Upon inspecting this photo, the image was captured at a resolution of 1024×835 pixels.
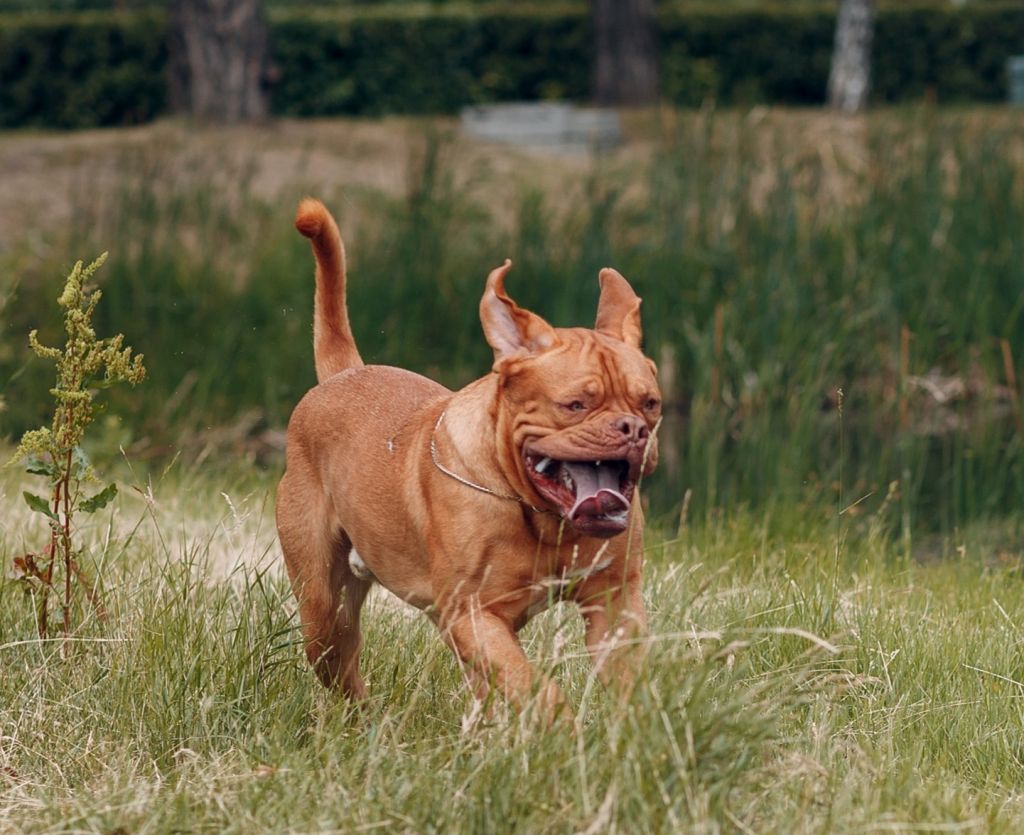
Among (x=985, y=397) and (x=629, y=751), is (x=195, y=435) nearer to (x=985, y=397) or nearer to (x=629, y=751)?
(x=985, y=397)

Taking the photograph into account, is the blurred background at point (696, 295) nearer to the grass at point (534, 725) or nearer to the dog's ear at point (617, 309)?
the grass at point (534, 725)

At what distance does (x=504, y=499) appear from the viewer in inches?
147

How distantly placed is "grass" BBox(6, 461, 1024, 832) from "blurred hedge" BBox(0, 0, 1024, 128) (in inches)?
710

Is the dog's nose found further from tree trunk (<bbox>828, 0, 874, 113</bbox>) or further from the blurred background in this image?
tree trunk (<bbox>828, 0, 874, 113</bbox>)

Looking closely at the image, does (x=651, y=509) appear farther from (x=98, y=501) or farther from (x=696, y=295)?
(x=98, y=501)

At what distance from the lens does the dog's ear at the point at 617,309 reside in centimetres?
400

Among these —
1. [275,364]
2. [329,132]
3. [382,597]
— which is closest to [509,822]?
[382,597]

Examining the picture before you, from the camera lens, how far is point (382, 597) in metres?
5.60

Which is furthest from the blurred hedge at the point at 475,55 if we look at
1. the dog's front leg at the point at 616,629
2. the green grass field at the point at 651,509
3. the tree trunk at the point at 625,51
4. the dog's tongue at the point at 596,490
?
the dog's tongue at the point at 596,490

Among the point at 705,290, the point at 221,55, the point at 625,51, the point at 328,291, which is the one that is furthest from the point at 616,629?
the point at 625,51

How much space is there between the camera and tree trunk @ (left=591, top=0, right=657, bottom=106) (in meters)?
19.5

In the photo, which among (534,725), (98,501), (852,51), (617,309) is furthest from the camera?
(852,51)

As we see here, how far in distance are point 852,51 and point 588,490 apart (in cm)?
1817

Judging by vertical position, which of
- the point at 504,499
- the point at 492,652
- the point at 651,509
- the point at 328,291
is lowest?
the point at 651,509
